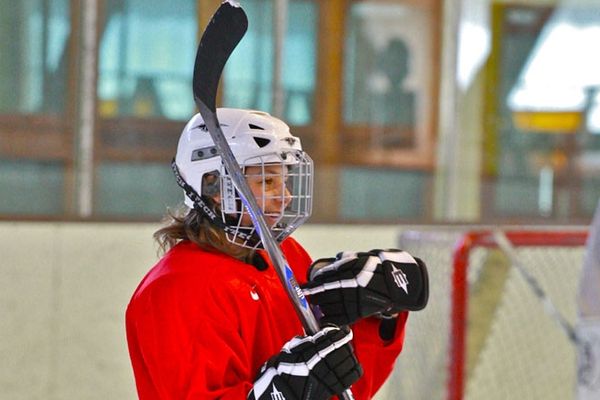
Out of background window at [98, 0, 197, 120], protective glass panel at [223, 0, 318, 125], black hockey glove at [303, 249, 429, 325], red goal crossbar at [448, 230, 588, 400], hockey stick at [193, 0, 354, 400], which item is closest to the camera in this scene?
hockey stick at [193, 0, 354, 400]

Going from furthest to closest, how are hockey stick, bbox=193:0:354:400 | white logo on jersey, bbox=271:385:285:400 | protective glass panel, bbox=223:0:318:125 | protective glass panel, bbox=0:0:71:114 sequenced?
protective glass panel, bbox=223:0:318:125, protective glass panel, bbox=0:0:71:114, hockey stick, bbox=193:0:354:400, white logo on jersey, bbox=271:385:285:400

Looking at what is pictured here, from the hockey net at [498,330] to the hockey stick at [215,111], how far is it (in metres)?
1.84

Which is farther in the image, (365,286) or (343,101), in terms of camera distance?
(343,101)

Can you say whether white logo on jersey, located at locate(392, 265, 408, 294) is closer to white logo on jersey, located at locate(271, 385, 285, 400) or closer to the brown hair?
the brown hair

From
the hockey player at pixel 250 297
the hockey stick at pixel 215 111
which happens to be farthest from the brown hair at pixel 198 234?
the hockey stick at pixel 215 111

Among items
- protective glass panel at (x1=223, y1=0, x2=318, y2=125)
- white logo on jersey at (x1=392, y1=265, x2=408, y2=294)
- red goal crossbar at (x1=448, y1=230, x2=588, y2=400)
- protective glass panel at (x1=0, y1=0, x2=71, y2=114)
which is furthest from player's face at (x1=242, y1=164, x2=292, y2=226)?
protective glass panel at (x1=223, y1=0, x2=318, y2=125)

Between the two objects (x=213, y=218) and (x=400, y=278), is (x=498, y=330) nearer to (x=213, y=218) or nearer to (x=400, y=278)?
(x=400, y=278)

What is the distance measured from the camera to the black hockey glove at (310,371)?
171cm

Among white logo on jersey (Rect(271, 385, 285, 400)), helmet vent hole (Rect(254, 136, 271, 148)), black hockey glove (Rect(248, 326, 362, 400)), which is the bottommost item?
white logo on jersey (Rect(271, 385, 285, 400))

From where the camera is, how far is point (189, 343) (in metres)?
1.79

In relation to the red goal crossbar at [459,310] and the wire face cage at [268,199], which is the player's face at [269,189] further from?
the red goal crossbar at [459,310]

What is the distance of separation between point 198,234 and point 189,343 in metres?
0.25

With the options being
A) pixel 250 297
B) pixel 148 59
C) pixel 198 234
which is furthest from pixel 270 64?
pixel 250 297

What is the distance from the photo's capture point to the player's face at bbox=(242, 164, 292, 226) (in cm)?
190
